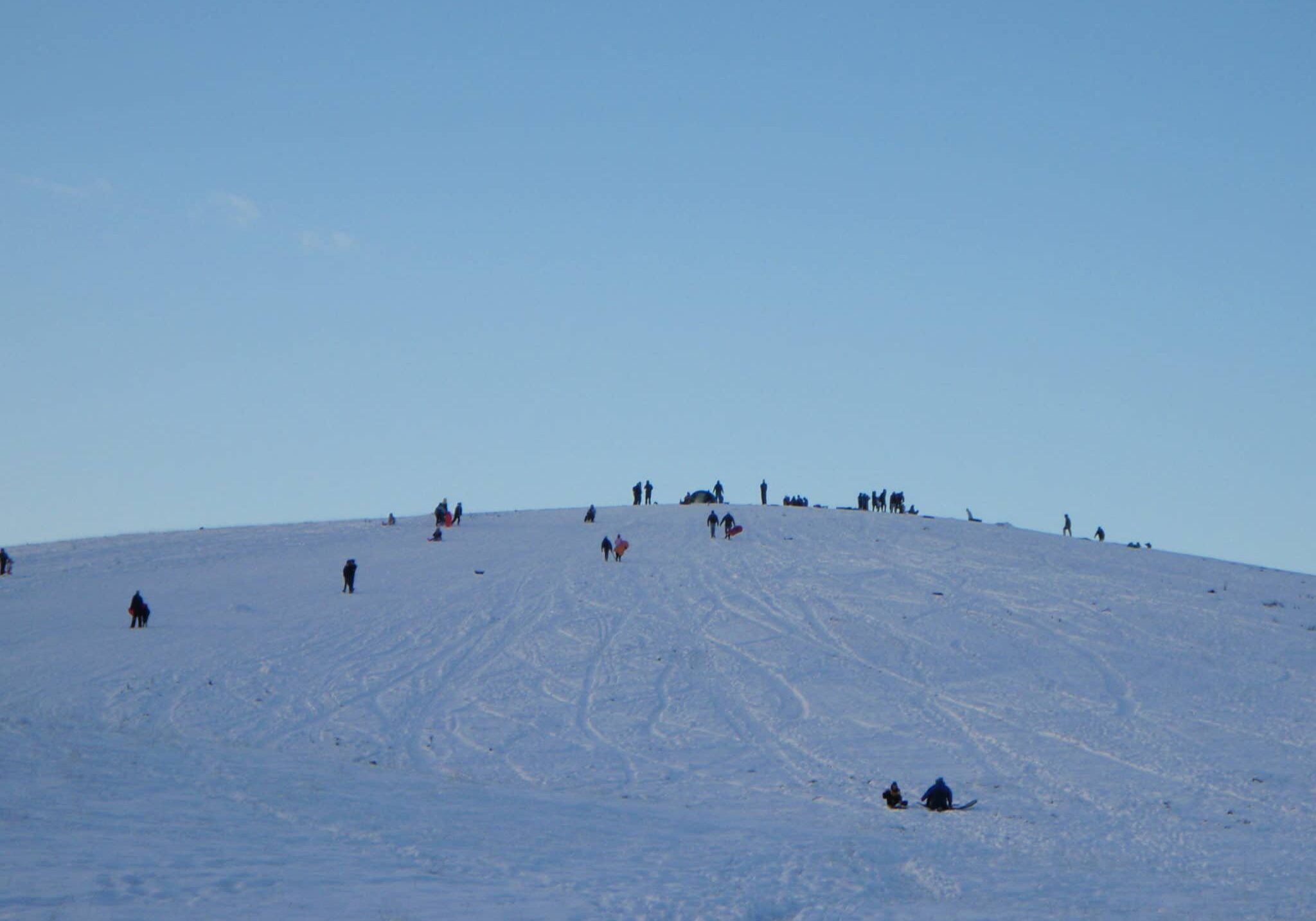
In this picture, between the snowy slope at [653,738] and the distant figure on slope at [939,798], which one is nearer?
the snowy slope at [653,738]

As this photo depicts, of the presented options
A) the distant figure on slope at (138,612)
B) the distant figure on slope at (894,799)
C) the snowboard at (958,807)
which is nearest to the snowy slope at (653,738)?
the snowboard at (958,807)

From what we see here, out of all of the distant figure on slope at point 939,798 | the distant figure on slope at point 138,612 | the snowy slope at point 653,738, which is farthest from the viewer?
the distant figure on slope at point 138,612

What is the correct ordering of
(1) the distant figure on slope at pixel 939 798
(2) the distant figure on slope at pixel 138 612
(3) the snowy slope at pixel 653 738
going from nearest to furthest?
(3) the snowy slope at pixel 653 738, (1) the distant figure on slope at pixel 939 798, (2) the distant figure on slope at pixel 138 612

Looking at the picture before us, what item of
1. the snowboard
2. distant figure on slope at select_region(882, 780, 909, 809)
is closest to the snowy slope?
the snowboard

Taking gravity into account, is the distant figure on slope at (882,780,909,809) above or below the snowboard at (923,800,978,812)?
above

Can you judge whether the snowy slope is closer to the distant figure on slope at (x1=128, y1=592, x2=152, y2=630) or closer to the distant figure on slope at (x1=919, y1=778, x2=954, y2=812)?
the distant figure on slope at (x1=919, y1=778, x2=954, y2=812)

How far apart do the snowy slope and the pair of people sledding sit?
314 mm

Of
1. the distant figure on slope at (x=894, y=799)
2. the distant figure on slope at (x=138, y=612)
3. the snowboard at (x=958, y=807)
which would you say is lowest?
the snowboard at (x=958, y=807)

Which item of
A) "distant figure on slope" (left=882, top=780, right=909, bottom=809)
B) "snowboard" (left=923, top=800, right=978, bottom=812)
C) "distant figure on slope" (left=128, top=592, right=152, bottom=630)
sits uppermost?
"distant figure on slope" (left=128, top=592, right=152, bottom=630)

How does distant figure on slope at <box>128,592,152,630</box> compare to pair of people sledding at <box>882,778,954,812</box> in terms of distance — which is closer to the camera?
pair of people sledding at <box>882,778,954,812</box>

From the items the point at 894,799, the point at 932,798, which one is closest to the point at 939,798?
the point at 932,798

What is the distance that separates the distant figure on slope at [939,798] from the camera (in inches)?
694

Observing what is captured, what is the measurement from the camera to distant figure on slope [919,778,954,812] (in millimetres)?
17625

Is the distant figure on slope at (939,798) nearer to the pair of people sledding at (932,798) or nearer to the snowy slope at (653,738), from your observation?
the pair of people sledding at (932,798)
